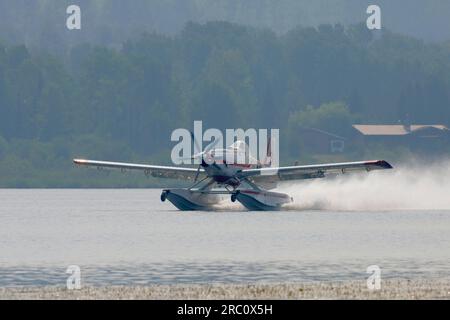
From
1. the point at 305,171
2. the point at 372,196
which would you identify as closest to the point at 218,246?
the point at 305,171

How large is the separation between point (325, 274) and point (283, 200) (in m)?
31.4

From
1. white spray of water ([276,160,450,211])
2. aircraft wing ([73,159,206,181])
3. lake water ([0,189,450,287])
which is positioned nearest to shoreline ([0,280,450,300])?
lake water ([0,189,450,287])

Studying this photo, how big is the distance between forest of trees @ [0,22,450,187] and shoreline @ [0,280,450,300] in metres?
103

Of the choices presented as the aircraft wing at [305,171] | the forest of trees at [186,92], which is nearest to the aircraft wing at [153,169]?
the aircraft wing at [305,171]

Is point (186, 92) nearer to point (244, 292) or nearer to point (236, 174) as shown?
point (236, 174)

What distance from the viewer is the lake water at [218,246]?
108ft

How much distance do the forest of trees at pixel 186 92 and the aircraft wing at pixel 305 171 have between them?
222 ft

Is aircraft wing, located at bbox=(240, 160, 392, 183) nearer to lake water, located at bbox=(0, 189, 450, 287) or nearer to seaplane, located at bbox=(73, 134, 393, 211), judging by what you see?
seaplane, located at bbox=(73, 134, 393, 211)

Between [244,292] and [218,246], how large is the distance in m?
14.9

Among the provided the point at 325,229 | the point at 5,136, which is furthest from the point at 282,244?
the point at 5,136

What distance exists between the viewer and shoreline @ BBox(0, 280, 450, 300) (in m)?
27.0

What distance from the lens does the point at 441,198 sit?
7719cm

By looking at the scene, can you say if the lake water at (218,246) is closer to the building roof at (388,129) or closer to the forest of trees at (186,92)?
the forest of trees at (186,92)
